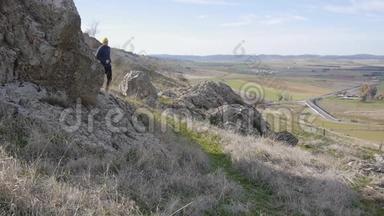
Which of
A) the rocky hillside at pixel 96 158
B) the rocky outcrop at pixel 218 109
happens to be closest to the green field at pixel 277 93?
the rocky outcrop at pixel 218 109

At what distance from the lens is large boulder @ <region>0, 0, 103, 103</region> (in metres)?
9.46

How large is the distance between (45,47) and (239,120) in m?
10.6

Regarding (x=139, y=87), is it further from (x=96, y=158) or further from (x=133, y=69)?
(x=133, y=69)

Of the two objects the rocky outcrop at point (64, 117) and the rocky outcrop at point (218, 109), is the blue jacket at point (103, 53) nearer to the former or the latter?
the rocky outcrop at point (64, 117)

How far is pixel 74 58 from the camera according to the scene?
10508mm

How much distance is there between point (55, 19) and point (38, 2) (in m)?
0.50

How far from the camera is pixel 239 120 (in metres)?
19.0

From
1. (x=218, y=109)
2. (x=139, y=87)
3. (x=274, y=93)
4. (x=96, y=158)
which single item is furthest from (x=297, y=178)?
(x=274, y=93)

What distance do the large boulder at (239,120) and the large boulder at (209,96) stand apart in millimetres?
1924

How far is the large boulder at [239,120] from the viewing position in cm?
1853

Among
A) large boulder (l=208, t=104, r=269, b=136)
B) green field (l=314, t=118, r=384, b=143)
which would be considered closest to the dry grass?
large boulder (l=208, t=104, r=269, b=136)

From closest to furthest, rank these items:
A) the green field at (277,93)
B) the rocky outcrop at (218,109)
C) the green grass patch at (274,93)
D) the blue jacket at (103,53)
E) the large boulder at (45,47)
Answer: the large boulder at (45,47) < the blue jacket at (103,53) < the rocky outcrop at (218,109) < the green grass patch at (274,93) < the green field at (277,93)

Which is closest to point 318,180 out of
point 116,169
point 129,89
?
point 116,169

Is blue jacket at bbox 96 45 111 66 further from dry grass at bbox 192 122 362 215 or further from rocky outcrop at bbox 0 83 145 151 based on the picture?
dry grass at bbox 192 122 362 215
